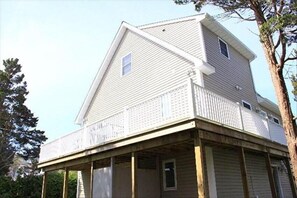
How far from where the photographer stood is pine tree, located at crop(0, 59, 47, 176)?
2645 cm

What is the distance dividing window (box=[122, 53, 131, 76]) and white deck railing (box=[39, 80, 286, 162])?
470cm

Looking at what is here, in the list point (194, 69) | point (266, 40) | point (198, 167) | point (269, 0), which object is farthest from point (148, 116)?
point (269, 0)

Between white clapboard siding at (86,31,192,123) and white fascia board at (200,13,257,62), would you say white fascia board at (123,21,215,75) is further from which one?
white fascia board at (200,13,257,62)

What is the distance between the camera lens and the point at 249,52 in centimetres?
1593

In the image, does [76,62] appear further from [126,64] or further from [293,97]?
[293,97]

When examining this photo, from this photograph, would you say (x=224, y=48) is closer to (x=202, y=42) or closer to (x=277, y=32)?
(x=202, y=42)

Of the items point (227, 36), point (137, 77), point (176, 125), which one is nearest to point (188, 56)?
point (137, 77)

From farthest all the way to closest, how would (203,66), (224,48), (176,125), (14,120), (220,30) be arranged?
(14,120), (224,48), (220,30), (203,66), (176,125)

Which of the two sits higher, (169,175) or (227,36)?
(227,36)

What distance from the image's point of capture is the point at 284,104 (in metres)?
9.60

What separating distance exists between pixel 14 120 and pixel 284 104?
27.0 metres

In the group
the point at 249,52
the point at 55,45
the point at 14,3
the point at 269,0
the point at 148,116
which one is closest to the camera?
the point at 148,116

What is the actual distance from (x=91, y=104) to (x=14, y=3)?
737cm

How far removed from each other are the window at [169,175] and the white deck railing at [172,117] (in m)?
2.97
